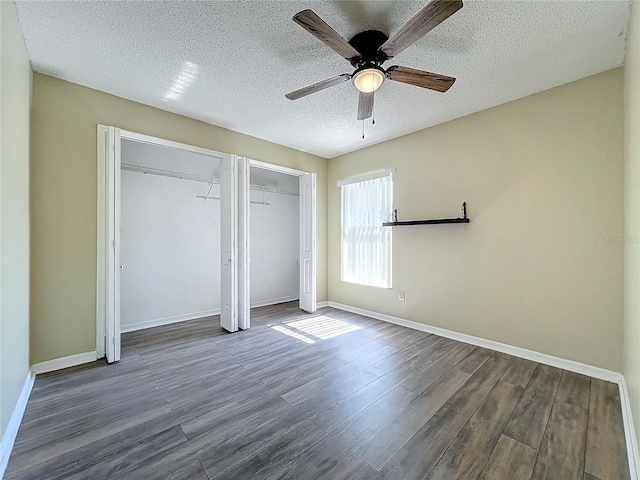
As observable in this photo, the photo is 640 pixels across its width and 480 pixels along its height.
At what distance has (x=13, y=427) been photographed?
1627 millimetres

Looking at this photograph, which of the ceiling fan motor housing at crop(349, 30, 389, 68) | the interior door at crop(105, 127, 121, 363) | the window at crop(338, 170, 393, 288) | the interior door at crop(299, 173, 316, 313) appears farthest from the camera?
the interior door at crop(299, 173, 316, 313)

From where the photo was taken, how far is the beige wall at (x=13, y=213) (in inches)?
59.3

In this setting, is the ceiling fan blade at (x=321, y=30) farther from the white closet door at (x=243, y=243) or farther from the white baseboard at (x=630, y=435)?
the white baseboard at (x=630, y=435)

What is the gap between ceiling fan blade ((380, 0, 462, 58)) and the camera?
1.34 m

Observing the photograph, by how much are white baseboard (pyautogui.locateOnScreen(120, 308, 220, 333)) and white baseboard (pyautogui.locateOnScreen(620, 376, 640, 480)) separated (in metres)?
4.47

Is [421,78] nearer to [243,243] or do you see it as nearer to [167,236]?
[243,243]

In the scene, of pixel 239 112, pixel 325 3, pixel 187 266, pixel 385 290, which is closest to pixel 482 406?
pixel 385 290

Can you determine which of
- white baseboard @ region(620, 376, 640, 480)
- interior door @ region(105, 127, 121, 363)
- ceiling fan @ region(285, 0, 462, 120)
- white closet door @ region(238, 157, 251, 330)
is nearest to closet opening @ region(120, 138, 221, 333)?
white closet door @ region(238, 157, 251, 330)

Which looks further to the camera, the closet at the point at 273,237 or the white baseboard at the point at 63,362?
the closet at the point at 273,237

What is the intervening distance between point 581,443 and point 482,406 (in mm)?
509

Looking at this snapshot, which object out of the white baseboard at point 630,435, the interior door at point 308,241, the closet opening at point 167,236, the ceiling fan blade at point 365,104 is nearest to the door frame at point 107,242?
the closet opening at point 167,236

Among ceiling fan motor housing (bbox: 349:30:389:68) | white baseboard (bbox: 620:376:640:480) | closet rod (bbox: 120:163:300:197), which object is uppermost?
ceiling fan motor housing (bbox: 349:30:389:68)

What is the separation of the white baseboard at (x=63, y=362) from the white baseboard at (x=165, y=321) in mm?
965

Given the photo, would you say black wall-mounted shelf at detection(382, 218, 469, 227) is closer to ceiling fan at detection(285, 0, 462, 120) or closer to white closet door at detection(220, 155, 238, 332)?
ceiling fan at detection(285, 0, 462, 120)
